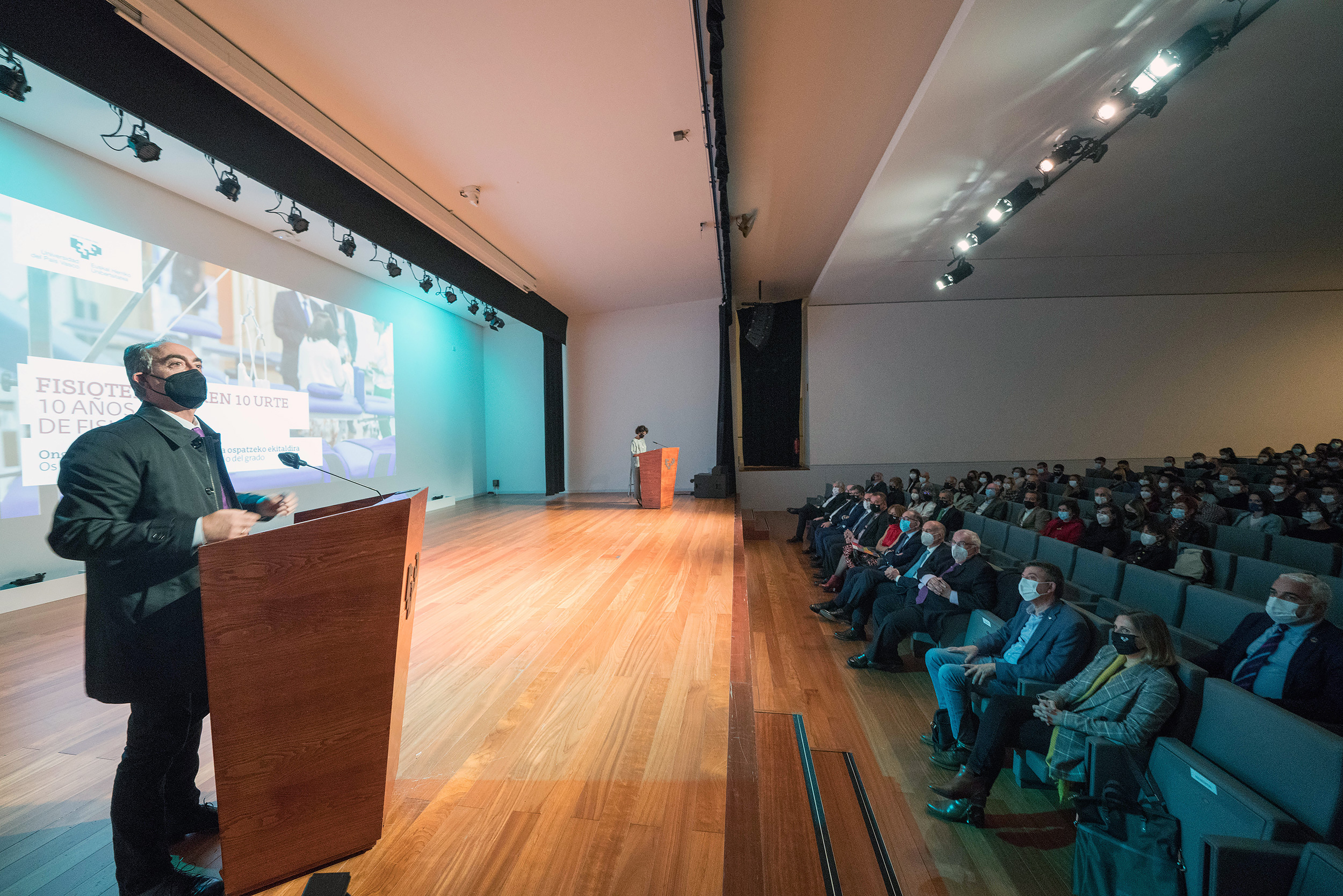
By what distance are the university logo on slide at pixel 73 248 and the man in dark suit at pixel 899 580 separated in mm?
6066

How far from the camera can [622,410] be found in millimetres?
11039

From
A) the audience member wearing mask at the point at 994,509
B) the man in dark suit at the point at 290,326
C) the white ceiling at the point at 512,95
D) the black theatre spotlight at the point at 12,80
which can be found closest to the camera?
the black theatre spotlight at the point at 12,80

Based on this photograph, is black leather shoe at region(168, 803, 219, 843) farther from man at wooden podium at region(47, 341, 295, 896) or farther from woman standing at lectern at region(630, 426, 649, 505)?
woman standing at lectern at region(630, 426, 649, 505)

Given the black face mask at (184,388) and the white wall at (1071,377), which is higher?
the white wall at (1071,377)

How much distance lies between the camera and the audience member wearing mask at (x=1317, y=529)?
13.0 ft

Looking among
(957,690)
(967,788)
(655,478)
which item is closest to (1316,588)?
(957,690)

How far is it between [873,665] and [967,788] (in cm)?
143

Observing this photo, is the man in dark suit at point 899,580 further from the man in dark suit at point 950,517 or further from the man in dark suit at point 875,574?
the man in dark suit at point 950,517

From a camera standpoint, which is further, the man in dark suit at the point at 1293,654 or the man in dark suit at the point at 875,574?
the man in dark suit at the point at 875,574

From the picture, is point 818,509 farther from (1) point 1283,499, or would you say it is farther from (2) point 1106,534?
(1) point 1283,499

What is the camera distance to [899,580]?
13.4ft

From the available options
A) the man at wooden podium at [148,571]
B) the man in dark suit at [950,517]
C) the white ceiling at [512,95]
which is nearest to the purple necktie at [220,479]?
the man at wooden podium at [148,571]

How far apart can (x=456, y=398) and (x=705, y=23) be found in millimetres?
8017

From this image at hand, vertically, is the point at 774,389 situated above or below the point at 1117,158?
below
